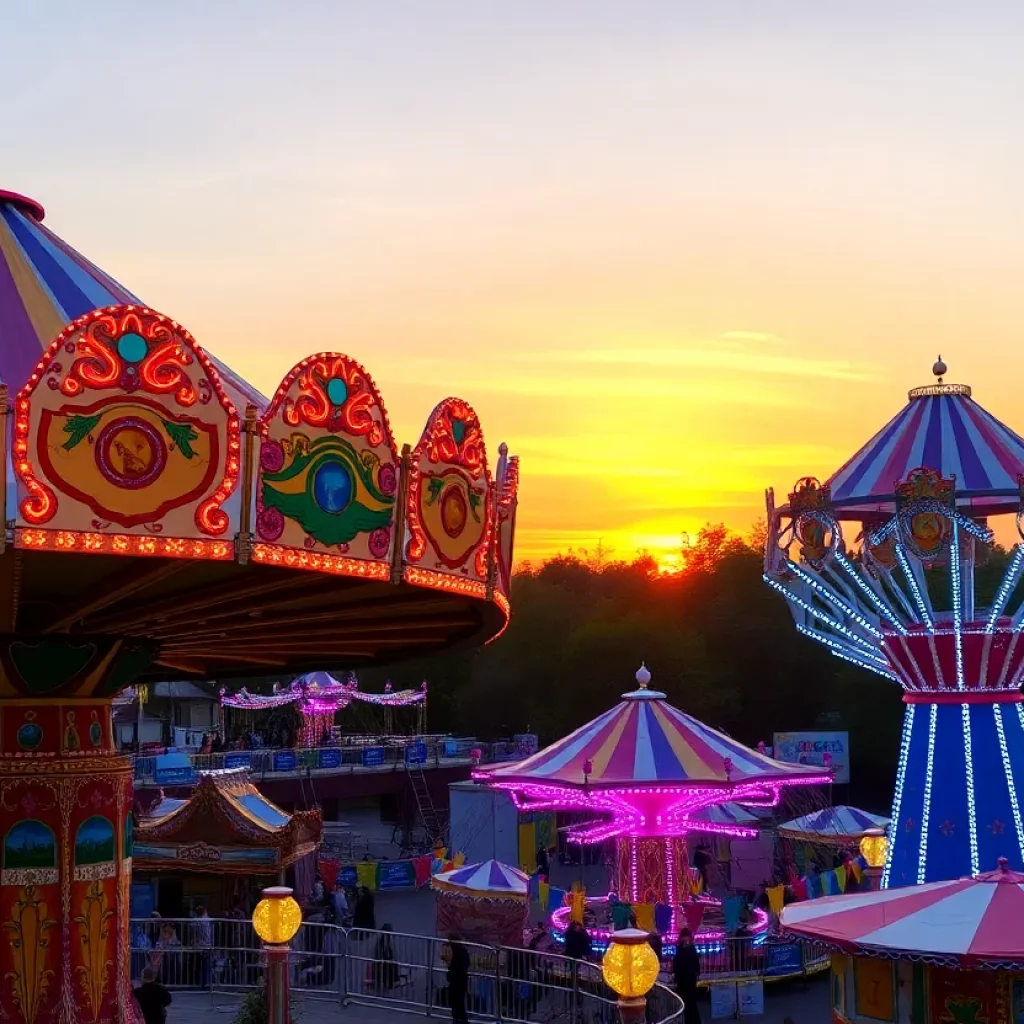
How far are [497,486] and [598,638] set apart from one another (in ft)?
109

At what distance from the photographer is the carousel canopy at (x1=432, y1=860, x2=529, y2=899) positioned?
→ 1627 centimetres

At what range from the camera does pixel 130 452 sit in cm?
600

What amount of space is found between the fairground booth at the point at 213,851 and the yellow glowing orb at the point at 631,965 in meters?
10.5

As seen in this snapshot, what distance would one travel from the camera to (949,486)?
15.0 metres

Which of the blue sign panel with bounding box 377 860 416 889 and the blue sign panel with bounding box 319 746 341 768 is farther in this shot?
the blue sign panel with bounding box 319 746 341 768

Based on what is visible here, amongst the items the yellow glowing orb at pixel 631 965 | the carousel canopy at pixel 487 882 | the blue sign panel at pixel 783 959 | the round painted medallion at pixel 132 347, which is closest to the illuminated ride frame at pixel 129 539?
the round painted medallion at pixel 132 347

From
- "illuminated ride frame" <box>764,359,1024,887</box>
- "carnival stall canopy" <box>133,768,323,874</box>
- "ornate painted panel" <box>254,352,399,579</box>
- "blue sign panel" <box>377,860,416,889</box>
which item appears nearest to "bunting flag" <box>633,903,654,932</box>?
"illuminated ride frame" <box>764,359,1024,887</box>

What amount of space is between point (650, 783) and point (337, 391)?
11672 mm

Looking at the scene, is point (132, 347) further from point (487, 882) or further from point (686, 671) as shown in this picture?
point (686, 671)

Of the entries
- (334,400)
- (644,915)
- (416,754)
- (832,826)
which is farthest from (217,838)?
(416,754)

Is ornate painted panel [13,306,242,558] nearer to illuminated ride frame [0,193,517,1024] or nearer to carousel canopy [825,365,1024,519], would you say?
illuminated ride frame [0,193,517,1024]

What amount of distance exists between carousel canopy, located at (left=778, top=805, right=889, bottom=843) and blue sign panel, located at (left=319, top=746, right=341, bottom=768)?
12477 mm

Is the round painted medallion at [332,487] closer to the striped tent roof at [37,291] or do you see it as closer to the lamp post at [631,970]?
the striped tent roof at [37,291]

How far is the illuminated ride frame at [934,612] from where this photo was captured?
13.9m
